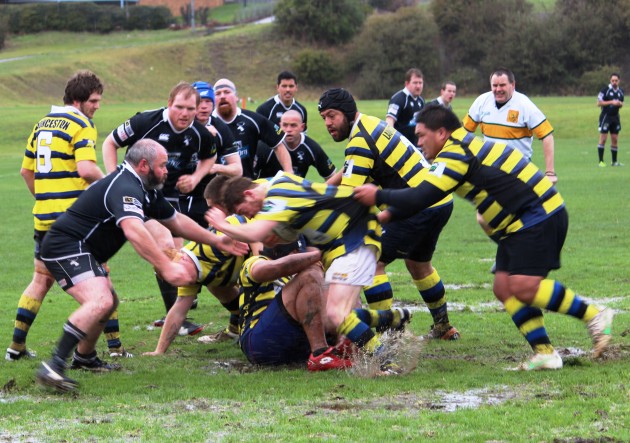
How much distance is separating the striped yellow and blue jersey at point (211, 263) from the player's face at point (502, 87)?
15.1ft

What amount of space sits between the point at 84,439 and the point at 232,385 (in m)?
1.64

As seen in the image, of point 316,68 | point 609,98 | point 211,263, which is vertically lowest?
point 316,68

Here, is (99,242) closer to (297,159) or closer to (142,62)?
(297,159)

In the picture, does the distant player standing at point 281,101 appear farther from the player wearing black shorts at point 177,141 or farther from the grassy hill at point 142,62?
the grassy hill at point 142,62

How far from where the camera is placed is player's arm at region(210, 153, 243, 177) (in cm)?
995

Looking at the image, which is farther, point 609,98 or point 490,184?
point 609,98

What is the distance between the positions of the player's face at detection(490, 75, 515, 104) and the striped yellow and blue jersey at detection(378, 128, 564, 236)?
4.57m

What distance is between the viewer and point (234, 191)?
7.13m

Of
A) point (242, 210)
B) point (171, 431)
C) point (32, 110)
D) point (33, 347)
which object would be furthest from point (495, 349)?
point (32, 110)

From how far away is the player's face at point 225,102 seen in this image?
35.3 feet

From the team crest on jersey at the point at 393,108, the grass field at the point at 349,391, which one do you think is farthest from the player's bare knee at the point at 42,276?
the team crest on jersey at the point at 393,108

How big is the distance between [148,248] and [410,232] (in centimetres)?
249

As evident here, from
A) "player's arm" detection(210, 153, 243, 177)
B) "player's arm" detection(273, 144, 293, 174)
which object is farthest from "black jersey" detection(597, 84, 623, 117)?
"player's arm" detection(210, 153, 243, 177)

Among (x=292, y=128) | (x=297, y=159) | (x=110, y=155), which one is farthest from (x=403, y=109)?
(x=110, y=155)
